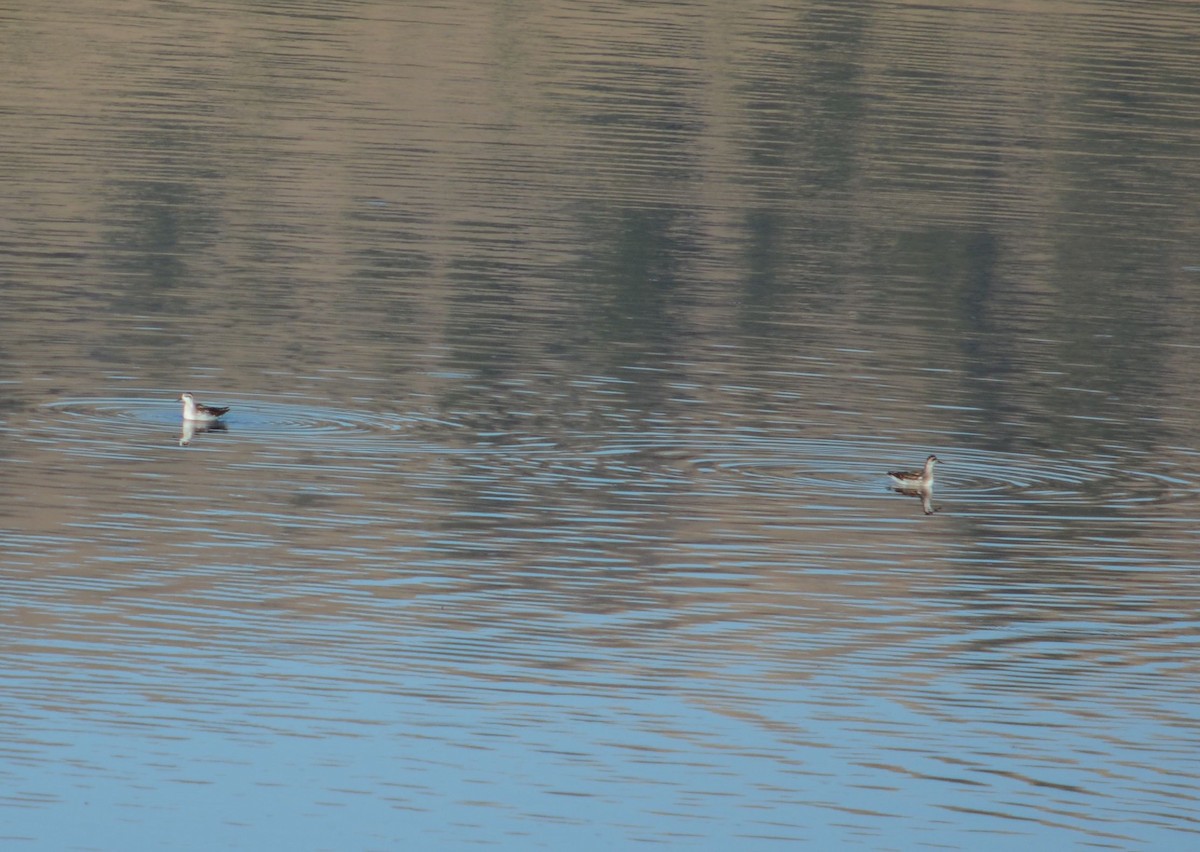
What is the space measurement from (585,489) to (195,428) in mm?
4102

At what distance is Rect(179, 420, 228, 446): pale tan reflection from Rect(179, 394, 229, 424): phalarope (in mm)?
29

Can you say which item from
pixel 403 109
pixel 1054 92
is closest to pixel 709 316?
pixel 403 109

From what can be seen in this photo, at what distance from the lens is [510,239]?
121ft

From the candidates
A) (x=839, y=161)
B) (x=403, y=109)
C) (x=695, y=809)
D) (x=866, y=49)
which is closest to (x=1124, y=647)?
(x=695, y=809)

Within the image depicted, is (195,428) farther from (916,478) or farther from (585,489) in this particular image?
(916,478)

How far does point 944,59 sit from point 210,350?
42.4m

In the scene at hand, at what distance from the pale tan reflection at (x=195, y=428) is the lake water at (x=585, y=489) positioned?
0.37 feet

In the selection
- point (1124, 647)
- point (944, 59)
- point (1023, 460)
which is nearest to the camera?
point (1124, 647)

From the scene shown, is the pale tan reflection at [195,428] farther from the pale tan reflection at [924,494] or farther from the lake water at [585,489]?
the pale tan reflection at [924,494]

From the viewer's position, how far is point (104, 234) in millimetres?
35562

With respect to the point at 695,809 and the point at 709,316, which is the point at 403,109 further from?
the point at 695,809

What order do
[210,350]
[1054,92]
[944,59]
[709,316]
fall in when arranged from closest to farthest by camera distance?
[210,350] < [709,316] < [1054,92] < [944,59]

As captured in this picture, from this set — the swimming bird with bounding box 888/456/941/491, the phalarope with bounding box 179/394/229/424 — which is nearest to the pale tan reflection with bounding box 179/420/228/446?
the phalarope with bounding box 179/394/229/424

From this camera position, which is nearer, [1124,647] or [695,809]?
[695,809]
